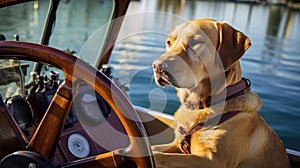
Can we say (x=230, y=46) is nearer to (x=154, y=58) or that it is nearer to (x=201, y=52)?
(x=201, y=52)

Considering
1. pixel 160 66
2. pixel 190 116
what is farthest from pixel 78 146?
pixel 160 66

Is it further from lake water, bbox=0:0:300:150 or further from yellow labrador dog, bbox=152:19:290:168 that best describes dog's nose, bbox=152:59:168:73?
lake water, bbox=0:0:300:150

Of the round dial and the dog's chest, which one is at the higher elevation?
the dog's chest

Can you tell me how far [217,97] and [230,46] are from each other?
0.91ft

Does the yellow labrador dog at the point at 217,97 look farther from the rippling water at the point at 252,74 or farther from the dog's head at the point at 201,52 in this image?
the rippling water at the point at 252,74

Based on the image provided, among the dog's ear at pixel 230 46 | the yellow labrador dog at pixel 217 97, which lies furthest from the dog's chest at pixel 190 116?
the dog's ear at pixel 230 46

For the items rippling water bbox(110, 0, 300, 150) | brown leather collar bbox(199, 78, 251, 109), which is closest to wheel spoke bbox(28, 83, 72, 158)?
brown leather collar bbox(199, 78, 251, 109)

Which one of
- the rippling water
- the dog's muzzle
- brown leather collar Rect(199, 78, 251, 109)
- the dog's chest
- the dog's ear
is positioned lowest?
the rippling water

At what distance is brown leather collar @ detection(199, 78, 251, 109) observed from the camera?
1.81 m

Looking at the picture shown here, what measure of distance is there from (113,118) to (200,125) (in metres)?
0.65

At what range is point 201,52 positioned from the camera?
1.81m

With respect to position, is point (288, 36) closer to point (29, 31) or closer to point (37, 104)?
point (29, 31)

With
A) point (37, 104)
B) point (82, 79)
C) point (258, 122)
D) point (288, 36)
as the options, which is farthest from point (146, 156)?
point (288, 36)

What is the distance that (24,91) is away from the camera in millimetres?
2072
